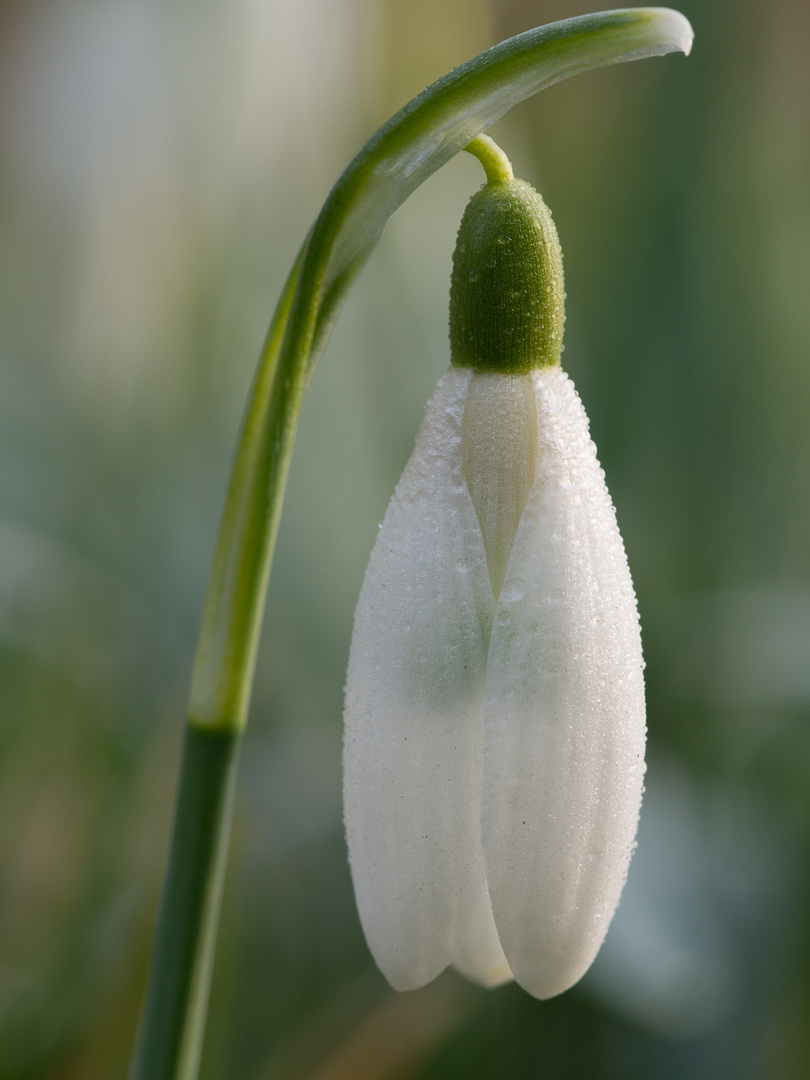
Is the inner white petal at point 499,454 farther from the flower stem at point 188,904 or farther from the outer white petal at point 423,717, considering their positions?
the flower stem at point 188,904

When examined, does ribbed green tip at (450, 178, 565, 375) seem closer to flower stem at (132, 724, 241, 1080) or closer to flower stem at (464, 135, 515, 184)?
flower stem at (464, 135, 515, 184)

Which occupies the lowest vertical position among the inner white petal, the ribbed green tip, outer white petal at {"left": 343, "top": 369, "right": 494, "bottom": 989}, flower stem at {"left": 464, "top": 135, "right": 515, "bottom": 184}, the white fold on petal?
the white fold on petal

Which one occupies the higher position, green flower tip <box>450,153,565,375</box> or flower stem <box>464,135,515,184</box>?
flower stem <box>464,135,515,184</box>

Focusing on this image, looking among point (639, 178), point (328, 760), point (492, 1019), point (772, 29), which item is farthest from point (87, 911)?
point (772, 29)

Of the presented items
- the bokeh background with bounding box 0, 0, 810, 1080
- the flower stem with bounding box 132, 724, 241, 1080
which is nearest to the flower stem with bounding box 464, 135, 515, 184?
the flower stem with bounding box 132, 724, 241, 1080

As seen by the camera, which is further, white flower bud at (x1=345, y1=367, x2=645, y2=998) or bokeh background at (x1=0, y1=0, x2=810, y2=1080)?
bokeh background at (x1=0, y1=0, x2=810, y2=1080)

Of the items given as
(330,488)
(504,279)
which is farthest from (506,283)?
(330,488)

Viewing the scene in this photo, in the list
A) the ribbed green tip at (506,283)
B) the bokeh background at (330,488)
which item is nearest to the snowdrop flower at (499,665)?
the ribbed green tip at (506,283)
